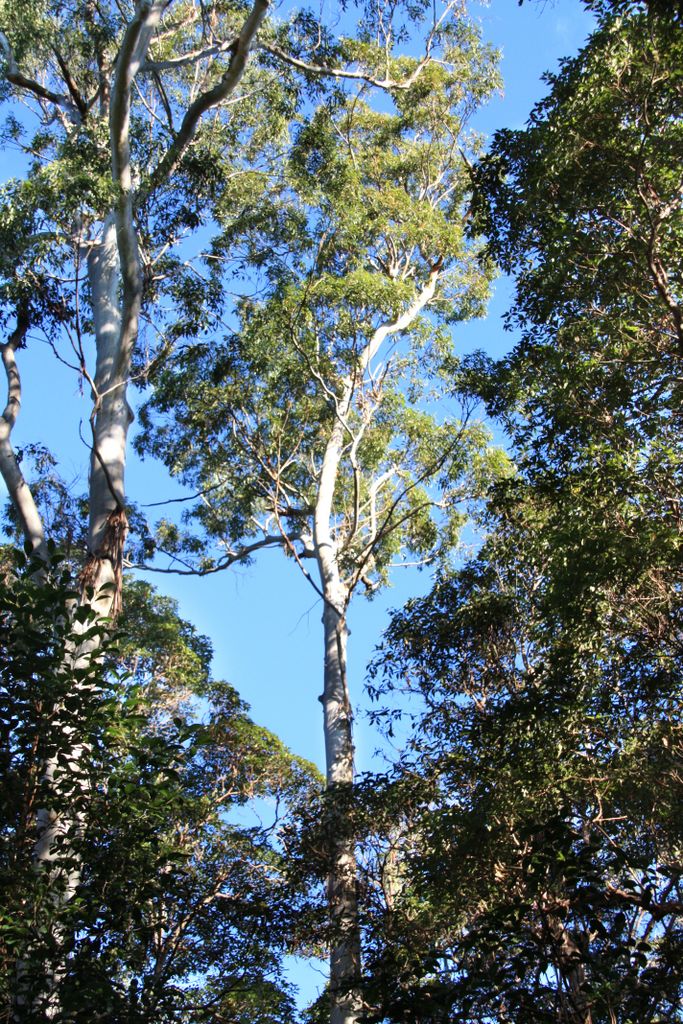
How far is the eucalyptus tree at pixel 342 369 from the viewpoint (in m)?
11.1

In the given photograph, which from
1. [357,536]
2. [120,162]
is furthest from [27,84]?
[357,536]

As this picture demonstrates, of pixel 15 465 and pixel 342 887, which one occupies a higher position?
pixel 15 465

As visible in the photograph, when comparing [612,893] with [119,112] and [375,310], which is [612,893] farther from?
[375,310]

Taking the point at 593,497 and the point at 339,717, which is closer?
the point at 593,497

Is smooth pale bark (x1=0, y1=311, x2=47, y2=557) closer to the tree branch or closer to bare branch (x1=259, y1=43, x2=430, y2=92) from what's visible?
the tree branch

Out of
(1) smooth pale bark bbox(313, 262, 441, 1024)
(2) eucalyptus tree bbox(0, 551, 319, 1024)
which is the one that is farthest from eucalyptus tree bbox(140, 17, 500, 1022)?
(2) eucalyptus tree bbox(0, 551, 319, 1024)

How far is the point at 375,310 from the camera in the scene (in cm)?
1145

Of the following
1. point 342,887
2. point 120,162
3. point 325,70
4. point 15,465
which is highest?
point 325,70

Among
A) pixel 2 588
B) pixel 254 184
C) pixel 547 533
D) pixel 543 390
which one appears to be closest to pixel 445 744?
pixel 547 533

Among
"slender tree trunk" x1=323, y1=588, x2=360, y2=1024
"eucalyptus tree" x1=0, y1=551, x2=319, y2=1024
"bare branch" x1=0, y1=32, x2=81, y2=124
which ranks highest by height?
"bare branch" x1=0, y1=32, x2=81, y2=124

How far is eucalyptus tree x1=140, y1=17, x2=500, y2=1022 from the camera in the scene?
36.5 ft

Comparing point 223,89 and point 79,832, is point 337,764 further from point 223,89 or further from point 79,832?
point 223,89

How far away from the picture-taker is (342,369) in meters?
11.4

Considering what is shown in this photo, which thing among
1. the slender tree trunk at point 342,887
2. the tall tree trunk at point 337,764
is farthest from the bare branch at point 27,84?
the slender tree trunk at point 342,887
